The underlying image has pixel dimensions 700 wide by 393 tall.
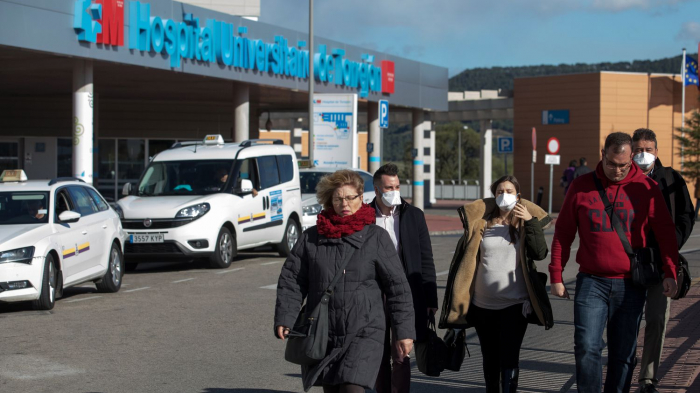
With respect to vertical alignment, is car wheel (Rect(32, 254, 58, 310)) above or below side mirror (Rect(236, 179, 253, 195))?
below

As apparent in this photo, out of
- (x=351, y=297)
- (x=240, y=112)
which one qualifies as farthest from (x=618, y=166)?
(x=240, y=112)

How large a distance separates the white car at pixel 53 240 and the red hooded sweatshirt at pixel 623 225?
22.4ft

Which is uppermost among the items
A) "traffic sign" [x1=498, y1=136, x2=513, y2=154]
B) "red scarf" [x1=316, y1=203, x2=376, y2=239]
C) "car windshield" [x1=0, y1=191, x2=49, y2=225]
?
"traffic sign" [x1=498, y1=136, x2=513, y2=154]

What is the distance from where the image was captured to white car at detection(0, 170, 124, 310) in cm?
1055

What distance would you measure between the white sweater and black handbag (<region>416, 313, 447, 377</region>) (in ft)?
1.37

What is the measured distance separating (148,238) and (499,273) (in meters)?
10.1

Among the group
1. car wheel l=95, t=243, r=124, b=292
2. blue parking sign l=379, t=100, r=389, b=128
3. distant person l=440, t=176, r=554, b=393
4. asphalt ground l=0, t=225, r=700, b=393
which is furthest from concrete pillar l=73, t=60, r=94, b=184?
distant person l=440, t=176, r=554, b=393

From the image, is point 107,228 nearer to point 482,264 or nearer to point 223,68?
point 482,264

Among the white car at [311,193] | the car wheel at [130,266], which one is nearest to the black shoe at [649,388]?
the car wheel at [130,266]

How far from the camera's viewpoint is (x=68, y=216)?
11375mm

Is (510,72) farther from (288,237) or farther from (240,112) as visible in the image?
(288,237)

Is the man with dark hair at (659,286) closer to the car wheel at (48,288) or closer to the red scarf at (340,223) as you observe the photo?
the red scarf at (340,223)

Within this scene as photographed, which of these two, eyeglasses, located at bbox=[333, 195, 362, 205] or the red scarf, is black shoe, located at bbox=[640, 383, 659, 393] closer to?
the red scarf

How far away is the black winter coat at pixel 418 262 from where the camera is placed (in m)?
5.85
